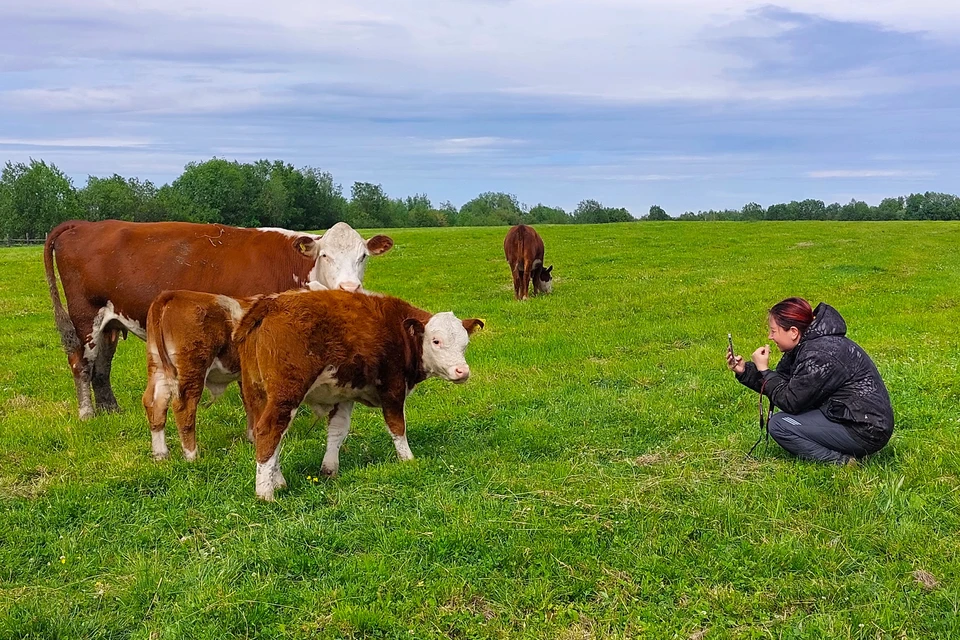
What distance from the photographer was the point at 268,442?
6.39 meters

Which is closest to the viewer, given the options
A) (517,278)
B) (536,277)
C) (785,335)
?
(785,335)

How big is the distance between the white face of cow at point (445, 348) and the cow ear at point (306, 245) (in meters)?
2.79

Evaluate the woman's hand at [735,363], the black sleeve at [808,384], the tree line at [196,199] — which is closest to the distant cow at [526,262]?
the woman's hand at [735,363]

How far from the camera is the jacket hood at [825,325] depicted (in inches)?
256

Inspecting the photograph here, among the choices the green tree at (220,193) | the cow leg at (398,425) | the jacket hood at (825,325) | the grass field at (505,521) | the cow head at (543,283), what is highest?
the green tree at (220,193)

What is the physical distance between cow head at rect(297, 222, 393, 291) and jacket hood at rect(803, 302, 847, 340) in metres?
4.95

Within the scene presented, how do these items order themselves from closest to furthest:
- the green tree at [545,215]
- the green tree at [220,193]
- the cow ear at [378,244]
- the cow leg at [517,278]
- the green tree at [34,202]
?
the cow ear at [378,244]
the cow leg at [517,278]
the green tree at [34,202]
the green tree at [220,193]
the green tree at [545,215]

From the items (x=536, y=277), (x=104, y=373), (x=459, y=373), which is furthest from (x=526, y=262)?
Result: (x=459, y=373)

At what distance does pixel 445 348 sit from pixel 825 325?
3.32 metres

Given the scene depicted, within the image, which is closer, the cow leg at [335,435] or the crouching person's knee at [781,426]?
the crouching person's knee at [781,426]

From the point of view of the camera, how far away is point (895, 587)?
4625mm

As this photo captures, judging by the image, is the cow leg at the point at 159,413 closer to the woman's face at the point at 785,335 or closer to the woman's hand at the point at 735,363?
the woman's hand at the point at 735,363

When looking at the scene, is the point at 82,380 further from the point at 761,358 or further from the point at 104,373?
the point at 761,358

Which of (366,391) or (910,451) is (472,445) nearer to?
(366,391)
